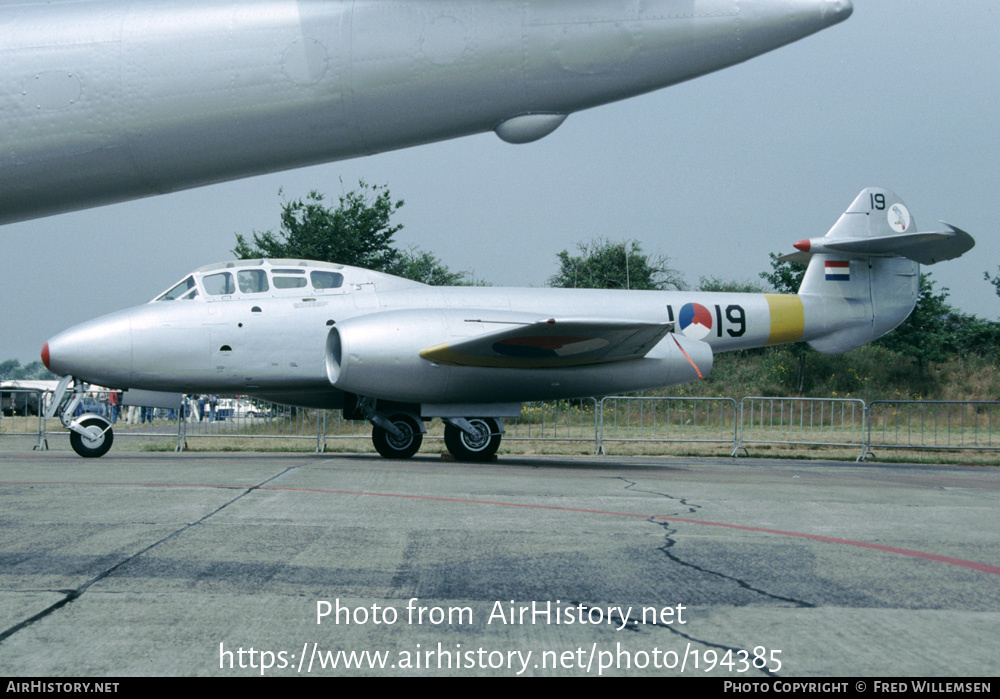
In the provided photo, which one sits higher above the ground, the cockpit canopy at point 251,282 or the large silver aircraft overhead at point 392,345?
the cockpit canopy at point 251,282

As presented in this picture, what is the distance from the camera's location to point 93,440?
43.7 feet

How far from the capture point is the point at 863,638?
353 centimetres

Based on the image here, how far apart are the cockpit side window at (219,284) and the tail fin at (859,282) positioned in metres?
9.72

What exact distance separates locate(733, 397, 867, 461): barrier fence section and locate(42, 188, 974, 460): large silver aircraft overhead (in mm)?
3947

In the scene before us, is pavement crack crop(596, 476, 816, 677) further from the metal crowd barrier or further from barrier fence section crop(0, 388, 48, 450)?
barrier fence section crop(0, 388, 48, 450)

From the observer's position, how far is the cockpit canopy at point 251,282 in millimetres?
13586

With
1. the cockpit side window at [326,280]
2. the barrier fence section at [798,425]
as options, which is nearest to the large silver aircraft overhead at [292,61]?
the cockpit side window at [326,280]

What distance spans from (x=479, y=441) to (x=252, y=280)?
13.8ft

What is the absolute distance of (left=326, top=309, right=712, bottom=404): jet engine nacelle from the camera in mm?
12484

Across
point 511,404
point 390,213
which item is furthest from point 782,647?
point 390,213

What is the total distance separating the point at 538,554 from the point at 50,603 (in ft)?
8.41

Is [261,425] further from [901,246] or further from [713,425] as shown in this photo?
[901,246]

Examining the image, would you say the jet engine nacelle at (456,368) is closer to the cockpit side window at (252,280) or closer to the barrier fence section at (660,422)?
the cockpit side window at (252,280)

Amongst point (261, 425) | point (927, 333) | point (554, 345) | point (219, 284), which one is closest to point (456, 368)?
point (554, 345)
